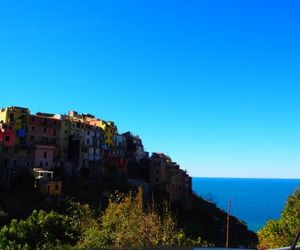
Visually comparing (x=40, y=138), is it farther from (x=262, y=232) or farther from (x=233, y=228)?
(x=262, y=232)

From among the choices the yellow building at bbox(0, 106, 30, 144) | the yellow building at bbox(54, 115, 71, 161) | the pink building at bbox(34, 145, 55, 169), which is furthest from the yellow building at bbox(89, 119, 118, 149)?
the yellow building at bbox(0, 106, 30, 144)

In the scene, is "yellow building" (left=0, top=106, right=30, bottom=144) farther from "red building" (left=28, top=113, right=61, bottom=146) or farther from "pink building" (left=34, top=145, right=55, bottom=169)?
"pink building" (left=34, top=145, right=55, bottom=169)

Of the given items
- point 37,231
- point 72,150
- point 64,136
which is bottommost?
point 37,231

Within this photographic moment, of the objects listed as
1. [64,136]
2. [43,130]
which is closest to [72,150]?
[64,136]

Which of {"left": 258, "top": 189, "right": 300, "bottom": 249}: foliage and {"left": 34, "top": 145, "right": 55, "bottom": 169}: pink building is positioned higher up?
{"left": 34, "top": 145, "right": 55, "bottom": 169}: pink building

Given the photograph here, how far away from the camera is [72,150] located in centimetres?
6444

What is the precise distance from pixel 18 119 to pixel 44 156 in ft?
19.2

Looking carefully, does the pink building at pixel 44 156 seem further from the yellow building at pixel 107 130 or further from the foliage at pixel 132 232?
the foliage at pixel 132 232

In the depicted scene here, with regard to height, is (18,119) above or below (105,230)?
above

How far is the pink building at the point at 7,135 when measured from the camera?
55.5 m

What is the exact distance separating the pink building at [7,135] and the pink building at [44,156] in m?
3.42

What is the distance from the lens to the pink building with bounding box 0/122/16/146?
182 feet

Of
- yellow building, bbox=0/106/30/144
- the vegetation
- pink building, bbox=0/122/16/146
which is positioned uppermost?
yellow building, bbox=0/106/30/144

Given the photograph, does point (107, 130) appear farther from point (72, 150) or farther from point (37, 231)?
point (37, 231)
